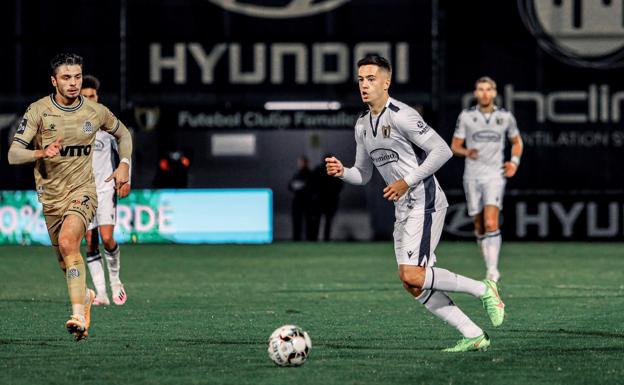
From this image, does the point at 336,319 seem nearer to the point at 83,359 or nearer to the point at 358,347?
the point at 358,347

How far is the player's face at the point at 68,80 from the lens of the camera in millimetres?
8969

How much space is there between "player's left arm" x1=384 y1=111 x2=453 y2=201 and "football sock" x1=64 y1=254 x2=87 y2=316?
7.01 feet

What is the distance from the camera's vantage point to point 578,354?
8391mm

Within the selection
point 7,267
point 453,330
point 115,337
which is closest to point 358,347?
point 453,330

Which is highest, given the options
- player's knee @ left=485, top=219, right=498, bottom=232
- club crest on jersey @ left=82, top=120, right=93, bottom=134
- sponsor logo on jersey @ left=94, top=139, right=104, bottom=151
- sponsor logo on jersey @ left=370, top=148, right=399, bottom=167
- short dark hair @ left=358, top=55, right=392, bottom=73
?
short dark hair @ left=358, top=55, right=392, bottom=73

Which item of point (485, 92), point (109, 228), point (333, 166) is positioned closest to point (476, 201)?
point (485, 92)

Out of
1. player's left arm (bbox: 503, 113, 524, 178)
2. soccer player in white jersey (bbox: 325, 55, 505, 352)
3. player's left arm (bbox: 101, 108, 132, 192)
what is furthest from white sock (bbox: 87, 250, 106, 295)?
player's left arm (bbox: 503, 113, 524, 178)

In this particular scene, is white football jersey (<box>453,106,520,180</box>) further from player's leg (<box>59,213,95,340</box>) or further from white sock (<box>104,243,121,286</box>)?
player's leg (<box>59,213,95,340</box>)

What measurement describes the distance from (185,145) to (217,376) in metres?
16.1

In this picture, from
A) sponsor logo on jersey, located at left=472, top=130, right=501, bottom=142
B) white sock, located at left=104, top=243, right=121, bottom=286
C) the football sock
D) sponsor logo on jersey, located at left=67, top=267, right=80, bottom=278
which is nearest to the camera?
the football sock

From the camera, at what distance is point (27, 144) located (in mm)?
8961

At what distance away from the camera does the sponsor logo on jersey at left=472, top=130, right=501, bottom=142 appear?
48.9 feet

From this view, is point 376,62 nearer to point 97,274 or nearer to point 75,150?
point 75,150

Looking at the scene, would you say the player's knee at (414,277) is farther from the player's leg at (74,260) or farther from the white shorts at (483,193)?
the white shorts at (483,193)
